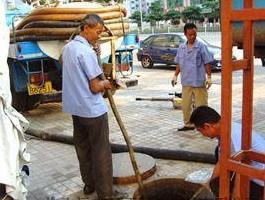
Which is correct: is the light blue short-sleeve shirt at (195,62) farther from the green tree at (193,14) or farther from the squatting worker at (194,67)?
the green tree at (193,14)

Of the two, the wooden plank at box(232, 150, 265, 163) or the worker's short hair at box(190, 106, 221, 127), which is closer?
the wooden plank at box(232, 150, 265, 163)

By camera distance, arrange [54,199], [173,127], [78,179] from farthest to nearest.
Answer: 1. [173,127]
2. [78,179]
3. [54,199]

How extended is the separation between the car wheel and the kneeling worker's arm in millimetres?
13154

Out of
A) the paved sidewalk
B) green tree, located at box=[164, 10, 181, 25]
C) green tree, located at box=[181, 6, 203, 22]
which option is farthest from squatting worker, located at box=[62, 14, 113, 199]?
green tree, located at box=[164, 10, 181, 25]

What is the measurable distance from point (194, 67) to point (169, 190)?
3084mm

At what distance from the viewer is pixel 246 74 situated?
100.0 inches

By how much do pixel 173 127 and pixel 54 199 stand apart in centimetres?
302

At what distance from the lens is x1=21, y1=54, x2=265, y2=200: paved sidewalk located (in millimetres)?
4938

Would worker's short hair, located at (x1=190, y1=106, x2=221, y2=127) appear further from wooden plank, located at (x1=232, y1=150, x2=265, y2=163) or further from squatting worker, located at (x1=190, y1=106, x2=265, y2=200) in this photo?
wooden plank, located at (x1=232, y1=150, x2=265, y2=163)

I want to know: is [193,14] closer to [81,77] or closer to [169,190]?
[81,77]

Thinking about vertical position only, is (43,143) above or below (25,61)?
below

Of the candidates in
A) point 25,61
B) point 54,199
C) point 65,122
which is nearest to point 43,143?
point 65,122

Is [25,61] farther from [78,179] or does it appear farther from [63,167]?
[78,179]

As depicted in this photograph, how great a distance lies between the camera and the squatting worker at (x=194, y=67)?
646cm
